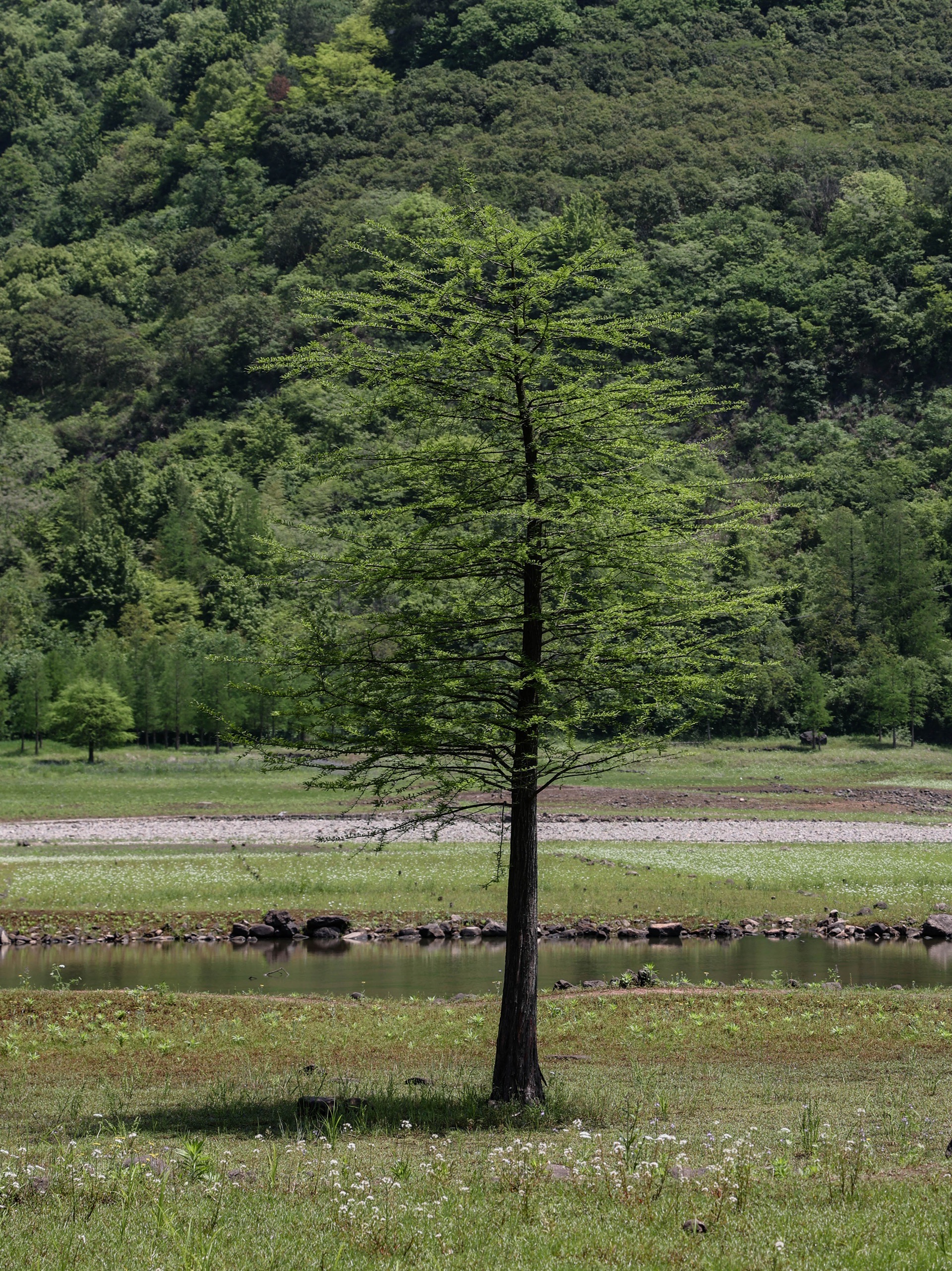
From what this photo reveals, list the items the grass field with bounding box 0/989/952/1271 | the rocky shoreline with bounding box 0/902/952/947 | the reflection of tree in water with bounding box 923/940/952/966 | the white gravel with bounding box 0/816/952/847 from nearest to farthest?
the grass field with bounding box 0/989/952/1271, the reflection of tree in water with bounding box 923/940/952/966, the rocky shoreline with bounding box 0/902/952/947, the white gravel with bounding box 0/816/952/847

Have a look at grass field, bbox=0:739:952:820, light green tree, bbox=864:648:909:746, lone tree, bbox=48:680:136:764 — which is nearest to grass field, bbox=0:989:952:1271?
grass field, bbox=0:739:952:820

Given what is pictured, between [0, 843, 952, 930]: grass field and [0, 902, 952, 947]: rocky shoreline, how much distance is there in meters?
0.80

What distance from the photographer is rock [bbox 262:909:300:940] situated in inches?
1213

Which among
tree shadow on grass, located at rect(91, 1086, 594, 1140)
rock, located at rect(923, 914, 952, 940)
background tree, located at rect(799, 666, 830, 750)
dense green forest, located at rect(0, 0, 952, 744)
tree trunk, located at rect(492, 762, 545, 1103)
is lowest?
rock, located at rect(923, 914, 952, 940)

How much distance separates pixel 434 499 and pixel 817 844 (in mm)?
39281

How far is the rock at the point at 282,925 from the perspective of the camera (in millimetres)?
30812

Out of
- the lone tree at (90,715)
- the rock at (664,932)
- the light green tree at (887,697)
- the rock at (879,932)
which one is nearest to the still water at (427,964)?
the rock at (664,932)

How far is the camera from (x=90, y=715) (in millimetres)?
78750

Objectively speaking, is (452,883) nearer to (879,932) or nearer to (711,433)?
(879,932)

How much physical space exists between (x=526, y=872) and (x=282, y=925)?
58.6ft

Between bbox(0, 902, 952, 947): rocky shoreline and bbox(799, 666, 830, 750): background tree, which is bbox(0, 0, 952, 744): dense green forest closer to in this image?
bbox(799, 666, 830, 750): background tree

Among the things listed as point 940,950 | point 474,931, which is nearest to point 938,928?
point 940,950

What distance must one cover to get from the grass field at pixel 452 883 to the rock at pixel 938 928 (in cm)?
182

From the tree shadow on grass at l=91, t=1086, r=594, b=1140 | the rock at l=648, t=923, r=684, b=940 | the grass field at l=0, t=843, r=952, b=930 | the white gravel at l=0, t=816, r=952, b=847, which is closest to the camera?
the tree shadow on grass at l=91, t=1086, r=594, b=1140
